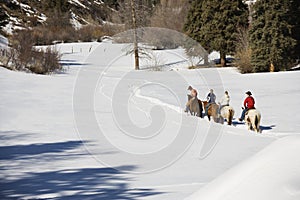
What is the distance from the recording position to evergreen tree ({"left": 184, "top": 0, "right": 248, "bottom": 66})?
132ft

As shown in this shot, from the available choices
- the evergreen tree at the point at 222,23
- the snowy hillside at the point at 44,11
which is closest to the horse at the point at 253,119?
the evergreen tree at the point at 222,23

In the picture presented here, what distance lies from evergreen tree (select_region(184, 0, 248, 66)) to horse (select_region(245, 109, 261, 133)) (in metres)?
26.7

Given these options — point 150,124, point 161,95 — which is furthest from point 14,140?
point 161,95

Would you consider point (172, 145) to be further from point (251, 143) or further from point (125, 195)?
point (125, 195)

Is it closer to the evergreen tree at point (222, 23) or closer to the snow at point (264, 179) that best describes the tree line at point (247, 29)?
the evergreen tree at point (222, 23)

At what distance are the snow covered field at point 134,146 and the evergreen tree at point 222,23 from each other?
16.6 m

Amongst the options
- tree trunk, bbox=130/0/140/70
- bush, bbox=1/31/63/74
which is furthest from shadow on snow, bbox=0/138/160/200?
tree trunk, bbox=130/0/140/70

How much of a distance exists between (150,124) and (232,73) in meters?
22.9

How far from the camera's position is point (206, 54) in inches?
1679

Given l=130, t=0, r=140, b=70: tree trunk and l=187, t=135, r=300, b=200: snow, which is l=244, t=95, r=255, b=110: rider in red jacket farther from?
l=130, t=0, r=140, b=70: tree trunk

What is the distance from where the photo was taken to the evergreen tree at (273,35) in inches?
1352

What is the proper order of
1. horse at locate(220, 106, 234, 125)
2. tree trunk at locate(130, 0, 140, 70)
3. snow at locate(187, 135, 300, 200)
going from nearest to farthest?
snow at locate(187, 135, 300, 200)
horse at locate(220, 106, 234, 125)
tree trunk at locate(130, 0, 140, 70)

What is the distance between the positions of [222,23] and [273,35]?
6.85 metres

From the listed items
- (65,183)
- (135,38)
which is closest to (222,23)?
(135,38)
